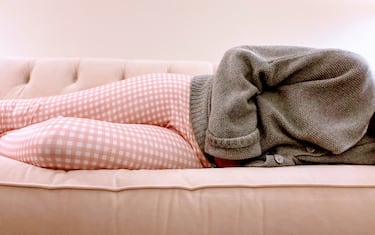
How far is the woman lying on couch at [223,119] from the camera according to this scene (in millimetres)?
653

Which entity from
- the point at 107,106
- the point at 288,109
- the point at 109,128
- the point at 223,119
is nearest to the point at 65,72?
the point at 107,106

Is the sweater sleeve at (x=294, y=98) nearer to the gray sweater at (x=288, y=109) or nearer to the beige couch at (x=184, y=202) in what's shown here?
the gray sweater at (x=288, y=109)

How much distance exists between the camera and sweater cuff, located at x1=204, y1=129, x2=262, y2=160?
72 cm

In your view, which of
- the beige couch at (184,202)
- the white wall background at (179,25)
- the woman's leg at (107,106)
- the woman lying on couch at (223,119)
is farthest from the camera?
the white wall background at (179,25)

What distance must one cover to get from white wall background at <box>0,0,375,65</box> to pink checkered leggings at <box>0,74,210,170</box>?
578 millimetres

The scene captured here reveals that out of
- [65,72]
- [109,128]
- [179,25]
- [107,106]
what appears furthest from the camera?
[179,25]

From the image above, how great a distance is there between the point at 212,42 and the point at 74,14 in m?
0.62

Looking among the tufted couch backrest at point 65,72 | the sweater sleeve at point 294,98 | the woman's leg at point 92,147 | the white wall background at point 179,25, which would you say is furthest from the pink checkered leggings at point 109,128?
the white wall background at point 179,25

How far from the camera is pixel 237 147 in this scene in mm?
723

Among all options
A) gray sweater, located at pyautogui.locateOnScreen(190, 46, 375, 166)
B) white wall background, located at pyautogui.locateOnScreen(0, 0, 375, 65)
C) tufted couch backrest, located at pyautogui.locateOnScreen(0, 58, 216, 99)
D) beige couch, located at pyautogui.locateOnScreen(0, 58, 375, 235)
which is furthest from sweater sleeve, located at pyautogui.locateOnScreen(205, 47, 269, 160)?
white wall background, located at pyautogui.locateOnScreen(0, 0, 375, 65)

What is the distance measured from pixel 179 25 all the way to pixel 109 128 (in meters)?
0.86

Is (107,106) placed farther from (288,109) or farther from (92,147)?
(288,109)

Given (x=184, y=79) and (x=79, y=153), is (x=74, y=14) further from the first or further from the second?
(x=79, y=153)

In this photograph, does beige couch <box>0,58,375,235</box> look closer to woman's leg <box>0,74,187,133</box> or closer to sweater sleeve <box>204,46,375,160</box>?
sweater sleeve <box>204,46,375,160</box>
